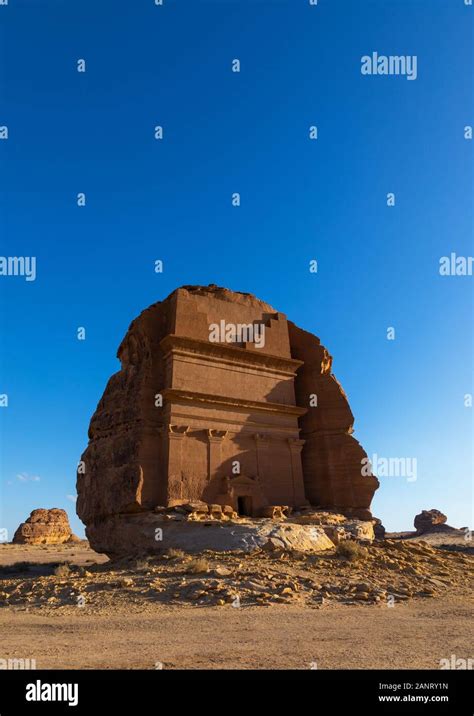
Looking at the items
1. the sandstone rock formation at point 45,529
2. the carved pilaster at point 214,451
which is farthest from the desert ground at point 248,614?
the sandstone rock formation at point 45,529

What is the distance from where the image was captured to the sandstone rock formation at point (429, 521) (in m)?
60.0

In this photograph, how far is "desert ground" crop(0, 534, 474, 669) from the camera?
265 inches

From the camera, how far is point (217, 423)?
845 inches

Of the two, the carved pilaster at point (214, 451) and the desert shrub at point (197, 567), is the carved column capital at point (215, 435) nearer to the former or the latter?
the carved pilaster at point (214, 451)

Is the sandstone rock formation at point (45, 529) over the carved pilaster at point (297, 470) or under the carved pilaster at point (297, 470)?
under

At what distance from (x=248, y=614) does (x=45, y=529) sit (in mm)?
51051

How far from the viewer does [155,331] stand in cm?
2306

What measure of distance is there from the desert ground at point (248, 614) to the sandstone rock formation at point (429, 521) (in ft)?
163

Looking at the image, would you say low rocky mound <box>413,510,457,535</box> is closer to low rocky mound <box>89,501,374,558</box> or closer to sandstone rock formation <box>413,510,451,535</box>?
sandstone rock formation <box>413,510,451,535</box>

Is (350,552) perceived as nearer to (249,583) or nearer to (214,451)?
(249,583)

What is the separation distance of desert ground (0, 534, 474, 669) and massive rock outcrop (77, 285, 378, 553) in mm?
5029

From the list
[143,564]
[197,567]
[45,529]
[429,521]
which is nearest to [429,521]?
[429,521]
